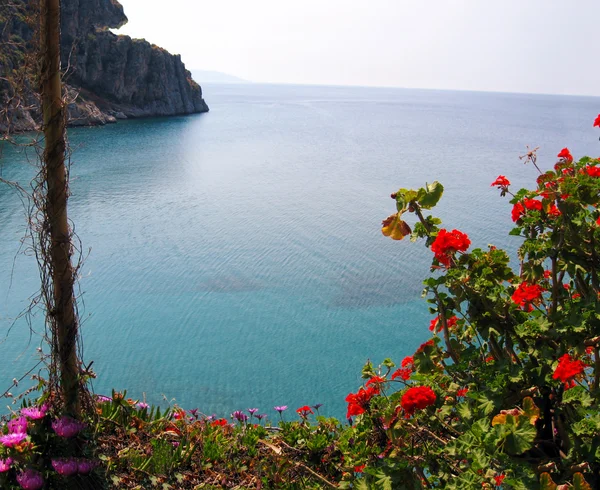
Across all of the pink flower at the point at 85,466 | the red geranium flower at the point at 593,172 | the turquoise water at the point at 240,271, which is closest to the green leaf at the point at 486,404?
the red geranium flower at the point at 593,172

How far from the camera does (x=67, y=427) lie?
Answer: 2.96 m

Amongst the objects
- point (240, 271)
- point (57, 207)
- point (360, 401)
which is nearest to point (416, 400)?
point (360, 401)

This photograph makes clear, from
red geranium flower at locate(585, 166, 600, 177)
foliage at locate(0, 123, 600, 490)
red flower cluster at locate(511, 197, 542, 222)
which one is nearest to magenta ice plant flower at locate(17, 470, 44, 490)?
foliage at locate(0, 123, 600, 490)

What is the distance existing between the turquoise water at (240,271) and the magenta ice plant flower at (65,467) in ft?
6.30

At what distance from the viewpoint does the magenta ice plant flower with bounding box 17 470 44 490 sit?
273 cm

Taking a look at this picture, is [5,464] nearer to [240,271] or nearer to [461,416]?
[461,416]

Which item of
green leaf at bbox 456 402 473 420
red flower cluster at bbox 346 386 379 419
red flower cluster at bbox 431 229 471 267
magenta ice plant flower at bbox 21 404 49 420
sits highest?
red flower cluster at bbox 431 229 471 267

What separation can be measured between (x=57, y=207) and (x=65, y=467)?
1407 mm

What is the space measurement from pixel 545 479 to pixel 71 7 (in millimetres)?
57871

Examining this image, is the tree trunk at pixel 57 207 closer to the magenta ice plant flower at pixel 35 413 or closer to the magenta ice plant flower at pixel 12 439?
the magenta ice plant flower at pixel 35 413

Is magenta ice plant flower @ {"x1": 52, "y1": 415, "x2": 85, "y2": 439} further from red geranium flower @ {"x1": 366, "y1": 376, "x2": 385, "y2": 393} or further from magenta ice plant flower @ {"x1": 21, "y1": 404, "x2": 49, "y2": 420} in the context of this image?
red geranium flower @ {"x1": 366, "y1": 376, "x2": 385, "y2": 393}

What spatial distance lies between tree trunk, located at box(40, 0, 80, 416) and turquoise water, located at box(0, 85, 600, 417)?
2.77 ft

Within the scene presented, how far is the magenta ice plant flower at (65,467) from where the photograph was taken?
9.22 ft

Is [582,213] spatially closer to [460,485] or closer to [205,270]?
[460,485]
